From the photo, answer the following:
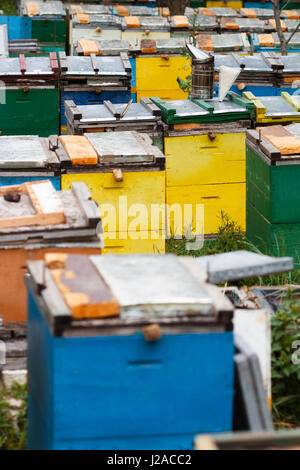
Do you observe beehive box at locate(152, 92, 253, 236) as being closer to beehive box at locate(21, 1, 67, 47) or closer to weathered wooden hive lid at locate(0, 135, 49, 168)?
weathered wooden hive lid at locate(0, 135, 49, 168)

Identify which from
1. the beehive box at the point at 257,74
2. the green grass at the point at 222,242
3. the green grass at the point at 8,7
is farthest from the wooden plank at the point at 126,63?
the green grass at the point at 8,7

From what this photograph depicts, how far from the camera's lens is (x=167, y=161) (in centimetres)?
870

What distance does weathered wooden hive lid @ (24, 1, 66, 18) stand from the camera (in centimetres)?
1805

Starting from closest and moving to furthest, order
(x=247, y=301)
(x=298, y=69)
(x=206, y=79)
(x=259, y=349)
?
(x=259, y=349)
(x=247, y=301)
(x=206, y=79)
(x=298, y=69)

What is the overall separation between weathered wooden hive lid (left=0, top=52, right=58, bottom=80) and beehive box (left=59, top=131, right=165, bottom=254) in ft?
→ 10.8

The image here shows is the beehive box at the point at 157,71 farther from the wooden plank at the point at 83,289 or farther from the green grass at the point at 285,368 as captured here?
the wooden plank at the point at 83,289

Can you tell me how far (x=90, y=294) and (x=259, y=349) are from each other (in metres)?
1.29

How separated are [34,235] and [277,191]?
2.91 m

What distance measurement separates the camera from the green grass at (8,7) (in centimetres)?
2579

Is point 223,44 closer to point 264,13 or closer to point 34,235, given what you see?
point 264,13

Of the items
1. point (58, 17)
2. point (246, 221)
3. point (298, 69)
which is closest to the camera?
point (246, 221)

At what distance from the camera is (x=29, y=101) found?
34.3 ft

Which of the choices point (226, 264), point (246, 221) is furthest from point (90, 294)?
point (246, 221)
